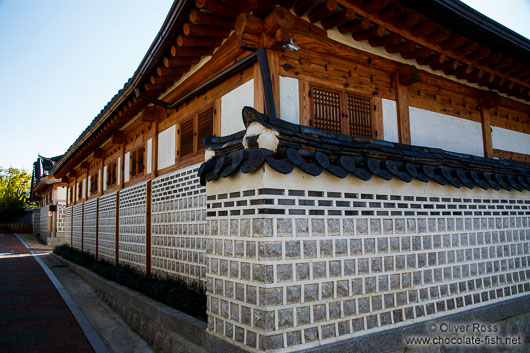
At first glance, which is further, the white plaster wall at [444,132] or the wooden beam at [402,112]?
the white plaster wall at [444,132]

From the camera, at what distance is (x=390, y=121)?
20.2ft

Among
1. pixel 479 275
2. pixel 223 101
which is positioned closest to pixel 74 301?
pixel 223 101

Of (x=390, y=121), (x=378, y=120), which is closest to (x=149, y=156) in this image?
(x=378, y=120)

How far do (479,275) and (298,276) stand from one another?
2969 millimetres

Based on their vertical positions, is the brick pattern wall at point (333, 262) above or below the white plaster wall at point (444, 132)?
below

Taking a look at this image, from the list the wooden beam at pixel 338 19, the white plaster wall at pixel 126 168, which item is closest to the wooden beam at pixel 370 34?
the wooden beam at pixel 338 19

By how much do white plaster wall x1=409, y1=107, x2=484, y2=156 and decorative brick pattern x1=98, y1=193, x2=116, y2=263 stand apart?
840 centimetres

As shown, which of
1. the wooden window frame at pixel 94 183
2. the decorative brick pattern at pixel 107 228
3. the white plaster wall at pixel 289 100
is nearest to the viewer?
the white plaster wall at pixel 289 100

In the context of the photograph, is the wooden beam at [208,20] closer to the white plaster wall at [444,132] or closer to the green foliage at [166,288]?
the white plaster wall at [444,132]

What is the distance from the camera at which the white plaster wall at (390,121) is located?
6.09 meters

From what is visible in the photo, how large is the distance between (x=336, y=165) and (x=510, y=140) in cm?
613

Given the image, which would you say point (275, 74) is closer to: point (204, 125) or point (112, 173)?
point (204, 125)

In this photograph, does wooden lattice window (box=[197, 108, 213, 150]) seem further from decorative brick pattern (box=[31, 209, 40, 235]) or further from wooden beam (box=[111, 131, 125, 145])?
decorative brick pattern (box=[31, 209, 40, 235])

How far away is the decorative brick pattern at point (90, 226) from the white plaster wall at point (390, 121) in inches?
421
